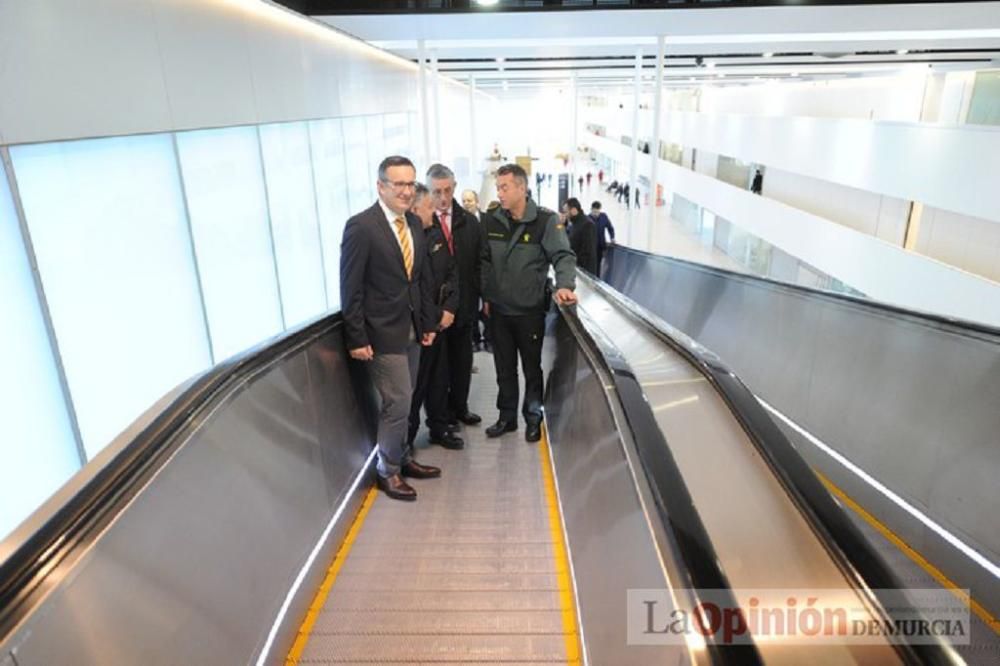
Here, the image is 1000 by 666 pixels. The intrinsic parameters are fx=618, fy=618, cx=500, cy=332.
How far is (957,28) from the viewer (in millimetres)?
8812

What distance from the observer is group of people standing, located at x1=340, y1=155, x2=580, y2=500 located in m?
3.68

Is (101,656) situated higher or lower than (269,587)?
higher

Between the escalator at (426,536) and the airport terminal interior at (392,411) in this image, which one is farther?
the airport terminal interior at (392,411)

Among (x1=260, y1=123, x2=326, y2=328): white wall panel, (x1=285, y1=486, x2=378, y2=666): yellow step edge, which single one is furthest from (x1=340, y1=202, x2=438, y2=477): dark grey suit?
(x1=260, y1=123, x2=326, y2=328): white wall panel

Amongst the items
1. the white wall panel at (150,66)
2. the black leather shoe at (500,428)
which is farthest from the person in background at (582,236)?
the black leather shoe at (500,428)

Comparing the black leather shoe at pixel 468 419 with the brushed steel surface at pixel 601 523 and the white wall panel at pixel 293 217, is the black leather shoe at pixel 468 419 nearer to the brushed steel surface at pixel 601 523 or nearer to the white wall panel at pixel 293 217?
the brushed steel surface at pixel 601 523

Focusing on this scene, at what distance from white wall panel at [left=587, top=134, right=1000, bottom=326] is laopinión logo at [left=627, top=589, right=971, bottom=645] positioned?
3252 mm

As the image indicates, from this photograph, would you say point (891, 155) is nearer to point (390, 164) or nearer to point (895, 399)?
point (895, 399)

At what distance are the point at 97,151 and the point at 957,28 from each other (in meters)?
10.8

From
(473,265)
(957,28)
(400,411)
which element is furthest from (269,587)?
(957,28)

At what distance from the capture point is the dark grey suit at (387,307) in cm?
363

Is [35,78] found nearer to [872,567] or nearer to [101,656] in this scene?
[101,656]

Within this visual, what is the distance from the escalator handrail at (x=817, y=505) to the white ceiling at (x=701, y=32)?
633 centimetres

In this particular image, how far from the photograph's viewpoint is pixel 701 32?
9.41 m
